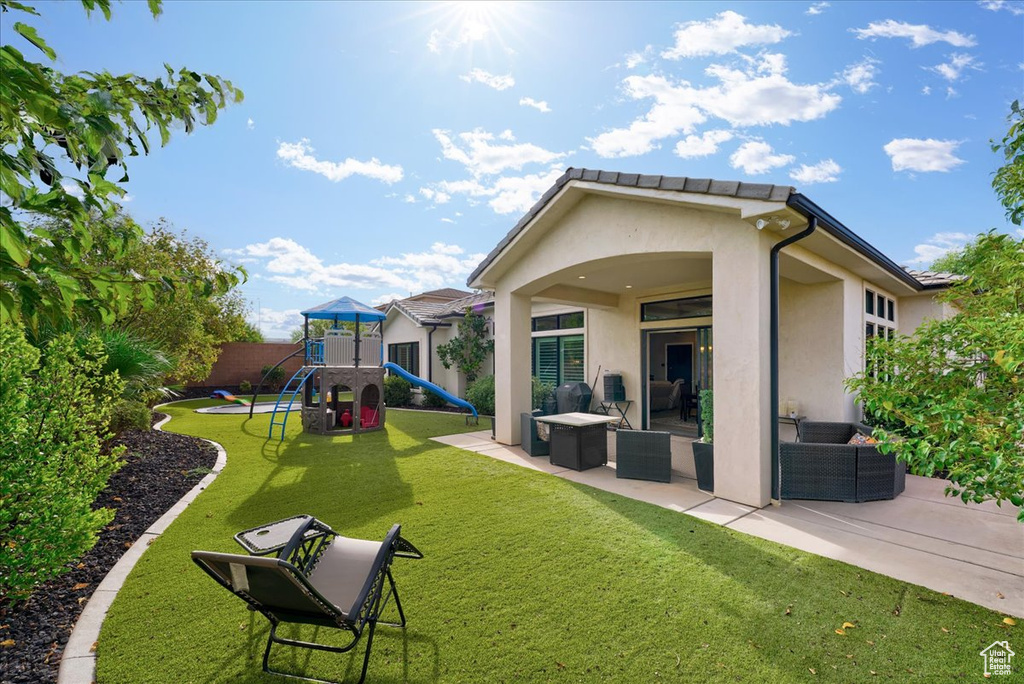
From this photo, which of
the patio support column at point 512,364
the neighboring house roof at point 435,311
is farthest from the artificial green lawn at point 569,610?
the neighboring house roof at point 435,311

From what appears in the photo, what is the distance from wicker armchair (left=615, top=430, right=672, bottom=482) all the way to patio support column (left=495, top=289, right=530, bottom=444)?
3002 mm

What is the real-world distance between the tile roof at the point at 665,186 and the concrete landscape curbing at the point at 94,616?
283 inches

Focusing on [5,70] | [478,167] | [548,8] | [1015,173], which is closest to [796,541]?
[1015,173]

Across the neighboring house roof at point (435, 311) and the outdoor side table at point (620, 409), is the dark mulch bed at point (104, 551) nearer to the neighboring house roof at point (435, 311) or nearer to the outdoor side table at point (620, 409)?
the outdoor side table at point (620, 409)

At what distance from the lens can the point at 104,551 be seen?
460cm

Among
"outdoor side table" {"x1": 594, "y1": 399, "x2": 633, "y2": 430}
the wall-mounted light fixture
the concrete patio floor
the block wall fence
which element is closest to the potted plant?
the concrete patio floor

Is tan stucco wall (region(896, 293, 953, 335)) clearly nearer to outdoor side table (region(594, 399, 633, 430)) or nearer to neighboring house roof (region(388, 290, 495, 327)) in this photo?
outdoor side table (region(594, 399, 633, 430))

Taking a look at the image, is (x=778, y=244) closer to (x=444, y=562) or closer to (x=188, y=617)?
(x=444, y=562)

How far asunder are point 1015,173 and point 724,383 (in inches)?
149

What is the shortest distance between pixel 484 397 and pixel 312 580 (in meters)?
11.6

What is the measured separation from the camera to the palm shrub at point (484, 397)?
14.9 meters

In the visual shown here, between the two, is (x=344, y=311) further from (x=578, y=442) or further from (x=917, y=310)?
(x=917, y=310)

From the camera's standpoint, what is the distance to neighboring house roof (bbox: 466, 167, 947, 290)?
547 centimetres

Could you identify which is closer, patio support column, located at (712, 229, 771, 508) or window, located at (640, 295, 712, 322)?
patio support column, located at (712, 229, 771, 508)
